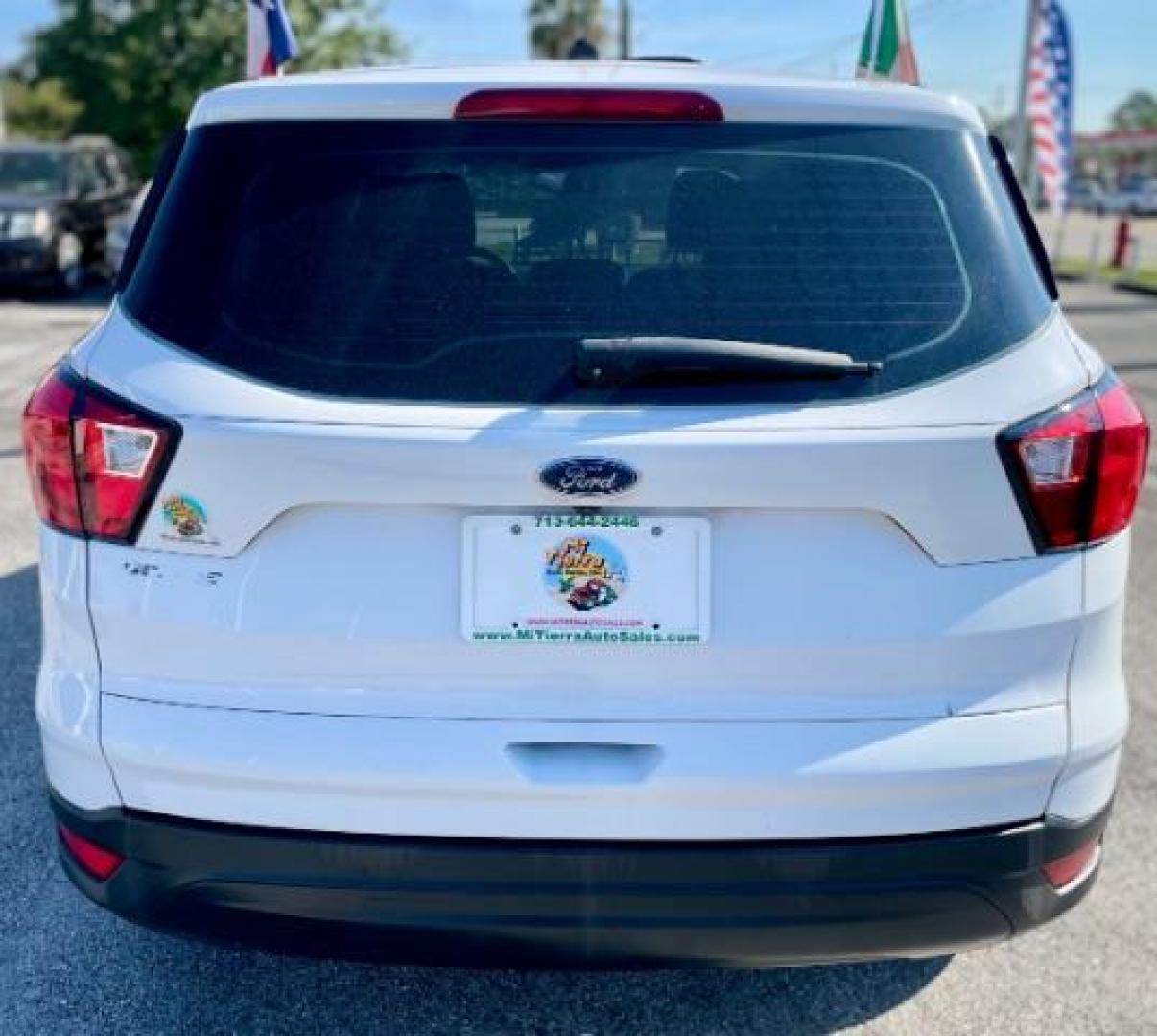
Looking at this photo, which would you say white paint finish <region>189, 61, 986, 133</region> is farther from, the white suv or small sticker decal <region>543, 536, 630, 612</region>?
small sticker decal <region>543, 536, 630, 612</region>

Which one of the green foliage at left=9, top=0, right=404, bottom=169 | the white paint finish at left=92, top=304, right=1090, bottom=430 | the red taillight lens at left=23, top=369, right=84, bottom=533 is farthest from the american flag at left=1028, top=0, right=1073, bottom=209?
the red taillight lens at left=23, top=369, right=84, bottom=533

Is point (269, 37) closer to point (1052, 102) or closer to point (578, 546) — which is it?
point (578, 546)

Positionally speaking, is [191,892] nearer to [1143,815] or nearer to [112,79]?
[1143,815]

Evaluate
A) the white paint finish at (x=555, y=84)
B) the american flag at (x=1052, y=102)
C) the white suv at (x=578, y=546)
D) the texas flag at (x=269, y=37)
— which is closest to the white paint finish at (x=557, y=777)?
the white suv at (x=578, y=546)

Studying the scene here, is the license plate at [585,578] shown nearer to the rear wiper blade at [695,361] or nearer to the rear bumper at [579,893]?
the rear wiper blade at [695,361]

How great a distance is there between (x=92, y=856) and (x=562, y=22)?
181 feet

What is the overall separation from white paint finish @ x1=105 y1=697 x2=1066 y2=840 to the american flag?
783 inches

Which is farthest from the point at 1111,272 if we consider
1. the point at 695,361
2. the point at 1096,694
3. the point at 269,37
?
the point at 695,361

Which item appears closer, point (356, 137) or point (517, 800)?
point (517, 800)

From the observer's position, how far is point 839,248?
6.91 feet

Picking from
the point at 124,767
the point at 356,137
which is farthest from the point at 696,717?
the point at 356,137

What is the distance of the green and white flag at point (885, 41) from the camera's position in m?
6.01

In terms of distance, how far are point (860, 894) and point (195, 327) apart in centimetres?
139

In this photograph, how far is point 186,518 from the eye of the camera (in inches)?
78.2
